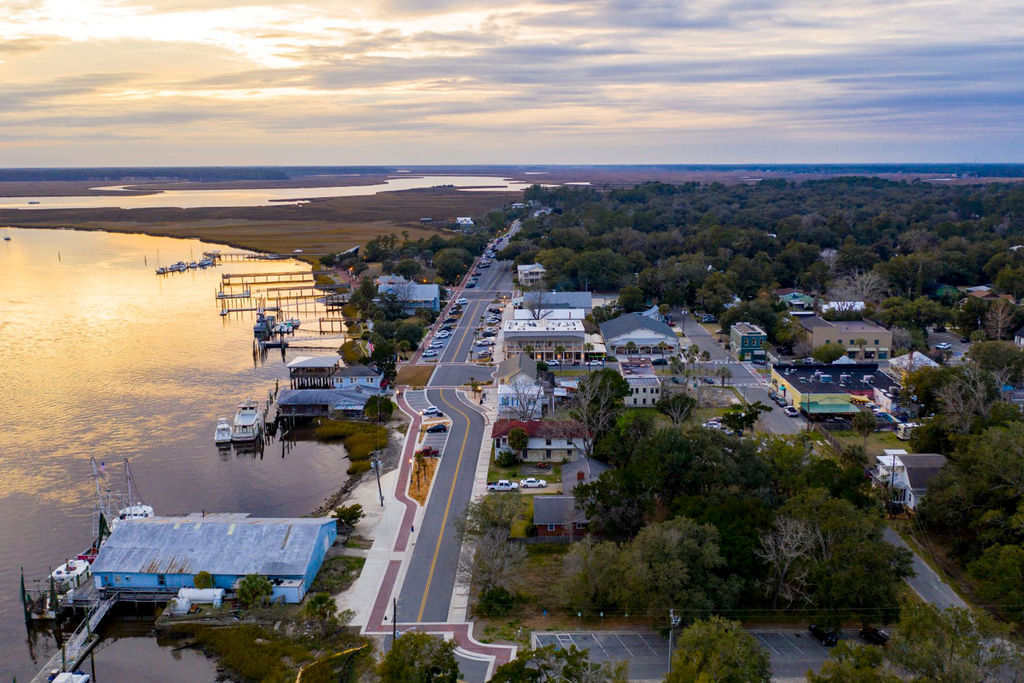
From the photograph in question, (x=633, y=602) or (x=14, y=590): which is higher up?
(x=633, y=602)

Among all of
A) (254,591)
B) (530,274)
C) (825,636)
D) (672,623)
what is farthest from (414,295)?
(825,636)

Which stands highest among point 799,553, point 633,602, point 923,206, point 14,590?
point 923,206

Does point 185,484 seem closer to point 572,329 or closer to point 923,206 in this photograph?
point 572,329

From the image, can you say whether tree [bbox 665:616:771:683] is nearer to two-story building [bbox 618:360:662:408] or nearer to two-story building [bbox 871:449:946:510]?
two-story building [bbox 871:449:946:510]

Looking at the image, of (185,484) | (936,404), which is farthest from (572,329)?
(185,484)

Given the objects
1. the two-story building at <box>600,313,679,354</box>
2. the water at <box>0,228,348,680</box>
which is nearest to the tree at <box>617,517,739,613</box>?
the water at <box>0,228,348,680</box>

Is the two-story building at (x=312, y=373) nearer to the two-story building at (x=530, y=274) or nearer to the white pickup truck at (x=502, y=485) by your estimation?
the white pickup truck at (x=502, y=485)
